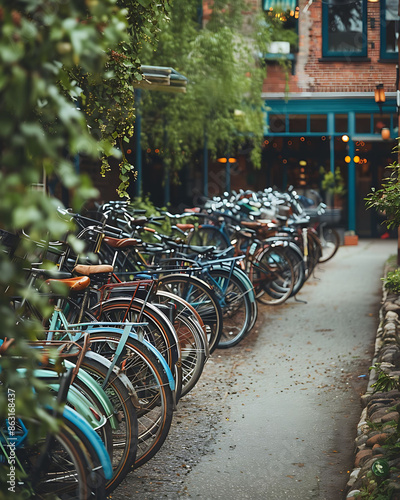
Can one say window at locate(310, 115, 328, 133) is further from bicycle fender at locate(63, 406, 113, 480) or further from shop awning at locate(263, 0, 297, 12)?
bicycle fender at locate(63, 406, 113, 480)

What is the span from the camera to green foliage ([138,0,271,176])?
36.5 ft

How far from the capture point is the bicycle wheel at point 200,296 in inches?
222

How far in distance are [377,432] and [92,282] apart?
6.19 feet

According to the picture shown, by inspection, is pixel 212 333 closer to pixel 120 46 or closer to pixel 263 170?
pixel 120 46

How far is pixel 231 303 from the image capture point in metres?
6.66

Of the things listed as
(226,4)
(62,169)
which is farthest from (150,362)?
(226,4)

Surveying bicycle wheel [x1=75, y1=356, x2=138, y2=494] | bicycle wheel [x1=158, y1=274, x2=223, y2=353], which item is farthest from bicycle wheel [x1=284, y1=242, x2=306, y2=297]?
bicycle wheel [x1=75, y1=356, x2=138, y2=494]

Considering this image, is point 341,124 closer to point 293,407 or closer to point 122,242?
point 122,242

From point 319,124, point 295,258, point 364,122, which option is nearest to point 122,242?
point 295,258

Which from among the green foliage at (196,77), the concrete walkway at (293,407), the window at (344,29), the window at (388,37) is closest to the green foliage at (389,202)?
the concrete walkway at (293,407)

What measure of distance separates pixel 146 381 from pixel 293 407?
166 centimetres

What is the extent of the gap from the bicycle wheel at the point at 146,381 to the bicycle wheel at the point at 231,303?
2.49 m

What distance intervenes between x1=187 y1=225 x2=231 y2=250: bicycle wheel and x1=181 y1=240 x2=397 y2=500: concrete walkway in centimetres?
113

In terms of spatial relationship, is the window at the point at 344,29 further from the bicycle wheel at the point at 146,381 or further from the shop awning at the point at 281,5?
the bicycle wheel at the point at 146,381
